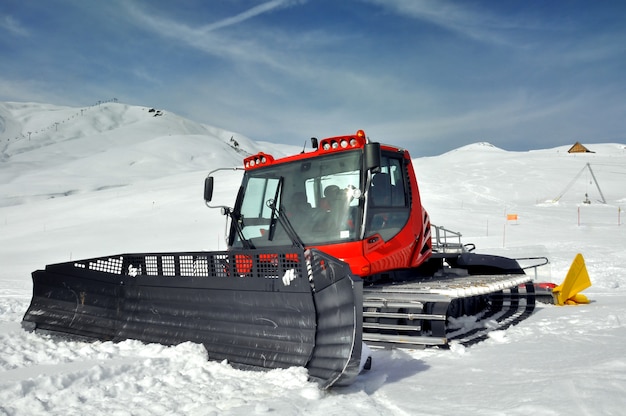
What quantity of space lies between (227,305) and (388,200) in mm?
2351

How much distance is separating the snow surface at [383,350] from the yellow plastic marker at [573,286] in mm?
422

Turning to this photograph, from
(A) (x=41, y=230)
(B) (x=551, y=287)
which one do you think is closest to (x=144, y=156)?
(A) (x=41, y=230)

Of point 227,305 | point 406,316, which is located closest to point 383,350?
point 406,316

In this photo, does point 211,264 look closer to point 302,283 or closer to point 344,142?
point 302,283

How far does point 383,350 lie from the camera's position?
15.3ft

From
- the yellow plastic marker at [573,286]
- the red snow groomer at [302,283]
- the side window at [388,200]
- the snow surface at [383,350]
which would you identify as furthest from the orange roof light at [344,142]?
the yellow plastic marker at [573,286]

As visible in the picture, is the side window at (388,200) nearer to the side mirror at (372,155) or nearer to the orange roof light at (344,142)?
the orange roof light at (344,142)

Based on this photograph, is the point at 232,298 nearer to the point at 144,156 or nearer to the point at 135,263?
the point at 135,263

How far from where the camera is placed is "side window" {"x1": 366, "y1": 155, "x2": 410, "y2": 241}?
5.49 meters

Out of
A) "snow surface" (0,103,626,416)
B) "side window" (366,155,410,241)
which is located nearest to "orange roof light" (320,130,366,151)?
"side window" (366,155,410,241)

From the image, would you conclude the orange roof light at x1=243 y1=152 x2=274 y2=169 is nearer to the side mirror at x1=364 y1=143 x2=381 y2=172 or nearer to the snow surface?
the side mirror at x1=364 y1=143 x2=381 y2=172

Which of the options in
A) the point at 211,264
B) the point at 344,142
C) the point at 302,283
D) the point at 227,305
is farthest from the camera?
the point at 344,142

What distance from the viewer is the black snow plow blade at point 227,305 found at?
354cm

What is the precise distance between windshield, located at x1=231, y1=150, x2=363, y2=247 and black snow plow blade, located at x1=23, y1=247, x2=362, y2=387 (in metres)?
1.40
